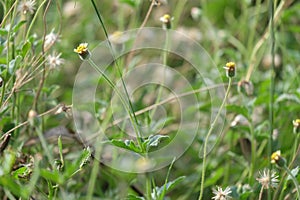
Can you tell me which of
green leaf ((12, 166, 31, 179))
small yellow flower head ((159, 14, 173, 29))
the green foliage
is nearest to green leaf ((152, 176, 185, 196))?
the green foliage

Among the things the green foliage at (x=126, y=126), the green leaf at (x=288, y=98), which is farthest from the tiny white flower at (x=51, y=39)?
the green leaf at (x=288, y=98)

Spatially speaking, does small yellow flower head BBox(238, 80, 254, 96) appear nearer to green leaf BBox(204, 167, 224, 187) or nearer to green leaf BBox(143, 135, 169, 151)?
green leaf BBox(204, 167, 224, 187)

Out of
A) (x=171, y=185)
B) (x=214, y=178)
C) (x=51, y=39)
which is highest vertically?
(x=51, y=39)

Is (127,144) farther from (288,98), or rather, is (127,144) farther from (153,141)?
(288,98)

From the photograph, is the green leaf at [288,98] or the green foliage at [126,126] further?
the green leaf at [288,98]

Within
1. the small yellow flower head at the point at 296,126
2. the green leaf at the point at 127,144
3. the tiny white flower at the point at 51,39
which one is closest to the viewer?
the green leaf at the point at 127,144

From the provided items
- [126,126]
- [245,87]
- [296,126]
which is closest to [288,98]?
[245,87]

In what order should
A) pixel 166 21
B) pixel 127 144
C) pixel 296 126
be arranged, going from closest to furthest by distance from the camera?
pixel 127 144 < pixel 296 126 < pixel 166 21

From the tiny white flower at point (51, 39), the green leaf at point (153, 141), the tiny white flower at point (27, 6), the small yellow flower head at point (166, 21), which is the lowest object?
the green leaf at point (153, 141)

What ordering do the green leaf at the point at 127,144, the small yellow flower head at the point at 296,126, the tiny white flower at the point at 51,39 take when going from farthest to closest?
the tiny white flower at the point at 51,39 < the small yellow flower head at the point at 296,126 < the green leaf at the point at 127,144

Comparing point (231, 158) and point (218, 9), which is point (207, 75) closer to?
point (231, 158)

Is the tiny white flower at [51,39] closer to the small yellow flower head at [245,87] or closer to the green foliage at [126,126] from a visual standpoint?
the green foliage at [126,126]
